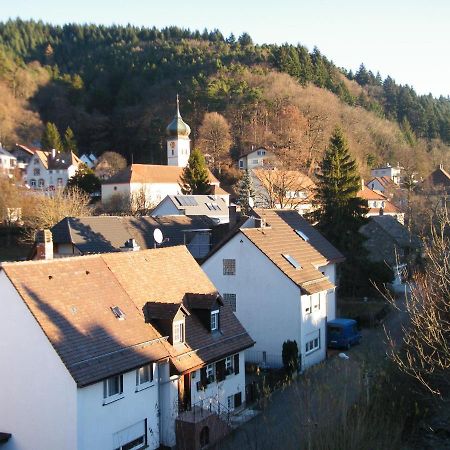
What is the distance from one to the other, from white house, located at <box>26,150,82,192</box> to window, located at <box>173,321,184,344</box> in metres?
74.0

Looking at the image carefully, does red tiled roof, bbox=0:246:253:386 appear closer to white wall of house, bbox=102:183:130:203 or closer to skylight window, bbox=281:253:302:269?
skylight window, bbox=281:253:302:269

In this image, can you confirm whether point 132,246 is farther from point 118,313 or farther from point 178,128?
point 178,128

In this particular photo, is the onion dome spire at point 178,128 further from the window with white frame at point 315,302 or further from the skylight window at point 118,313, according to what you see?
the skylight window at point 118,313

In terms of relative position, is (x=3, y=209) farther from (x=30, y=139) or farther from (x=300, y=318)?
(x=30, y=139)

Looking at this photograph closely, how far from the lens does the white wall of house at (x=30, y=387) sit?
16.1m

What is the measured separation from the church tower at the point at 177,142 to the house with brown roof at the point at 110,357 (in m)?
69.7

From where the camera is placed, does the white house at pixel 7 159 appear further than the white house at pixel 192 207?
Yes

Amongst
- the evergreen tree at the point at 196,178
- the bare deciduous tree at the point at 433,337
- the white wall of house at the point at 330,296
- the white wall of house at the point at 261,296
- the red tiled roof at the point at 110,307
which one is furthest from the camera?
the evergreen tree at the point at 196,178

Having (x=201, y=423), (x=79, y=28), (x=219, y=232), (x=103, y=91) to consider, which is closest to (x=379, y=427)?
(x=201, y=423)

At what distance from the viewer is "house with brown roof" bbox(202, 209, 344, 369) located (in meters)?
27.7

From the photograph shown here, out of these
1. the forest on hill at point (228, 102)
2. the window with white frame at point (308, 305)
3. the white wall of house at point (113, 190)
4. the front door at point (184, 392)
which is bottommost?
the front door at point (184, 392)

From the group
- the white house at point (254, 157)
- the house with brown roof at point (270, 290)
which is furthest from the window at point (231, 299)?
the white house at point (254, 157)

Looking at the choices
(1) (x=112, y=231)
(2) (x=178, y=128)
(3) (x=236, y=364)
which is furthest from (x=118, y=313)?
(2) (x=178, y=128)

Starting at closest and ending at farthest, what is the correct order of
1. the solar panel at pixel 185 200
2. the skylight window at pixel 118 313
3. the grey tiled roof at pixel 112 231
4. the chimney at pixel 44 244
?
the skylight window at pixel 118 313 → the chimney at pixel 44 244 → the grey tiled roof at pixel 112 231 → the solar panel at pixel 185 200
